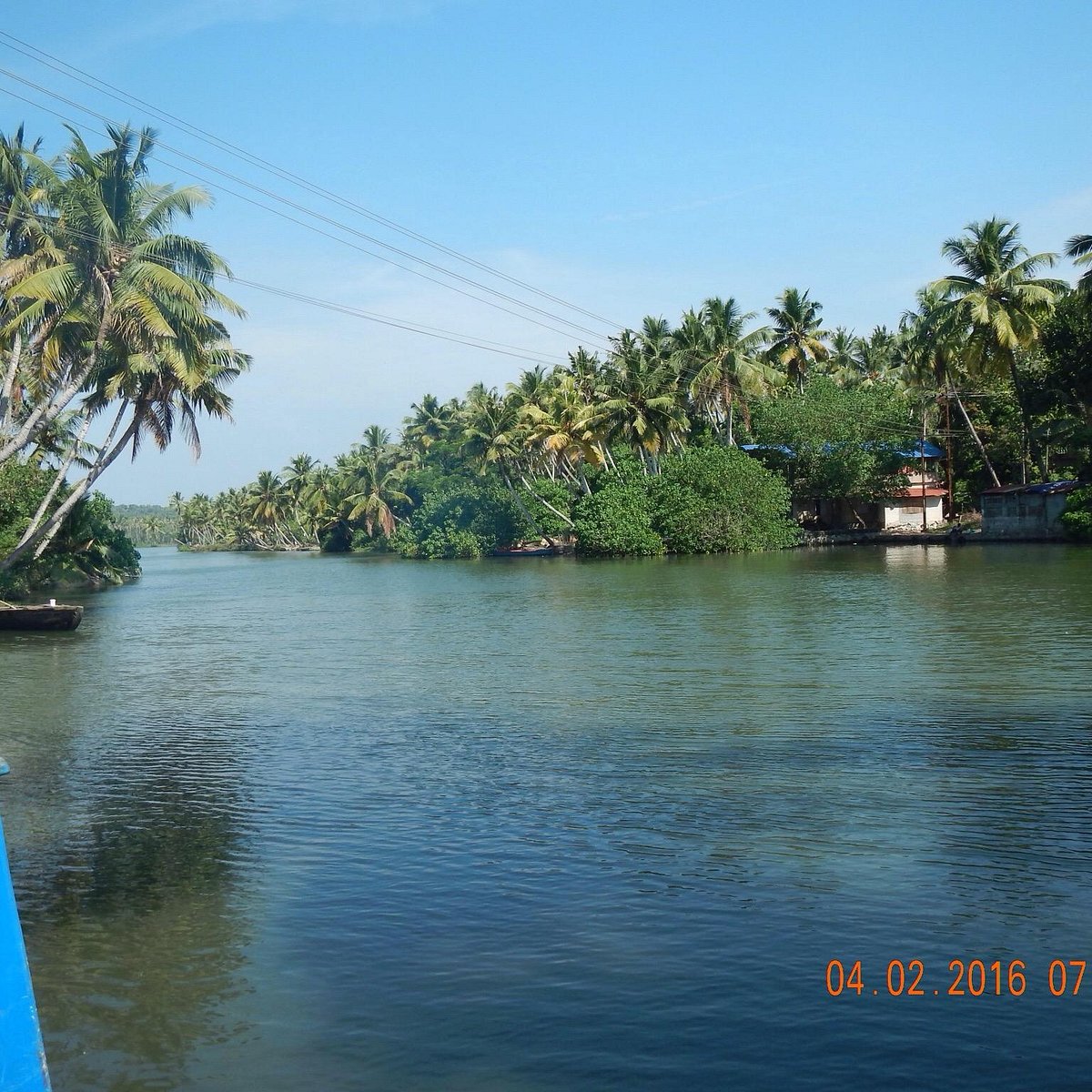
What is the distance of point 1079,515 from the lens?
54344 mm

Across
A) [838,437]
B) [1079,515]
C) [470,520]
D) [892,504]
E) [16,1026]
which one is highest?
[838,437]

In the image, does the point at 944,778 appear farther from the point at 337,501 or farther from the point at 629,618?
the point at 337,501

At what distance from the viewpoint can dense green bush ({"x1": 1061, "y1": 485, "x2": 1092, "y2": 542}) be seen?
177 ft

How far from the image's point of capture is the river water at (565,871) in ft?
20.3

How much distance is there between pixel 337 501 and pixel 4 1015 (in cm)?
11485

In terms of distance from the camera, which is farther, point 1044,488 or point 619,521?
point 619,521

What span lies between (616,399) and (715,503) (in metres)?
7.78

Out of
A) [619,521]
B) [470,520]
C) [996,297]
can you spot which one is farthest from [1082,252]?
[470,520]

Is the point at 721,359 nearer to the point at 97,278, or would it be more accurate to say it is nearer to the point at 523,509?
the point at 523,509

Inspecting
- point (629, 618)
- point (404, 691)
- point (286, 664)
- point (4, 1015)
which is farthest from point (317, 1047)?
point (629, 618)

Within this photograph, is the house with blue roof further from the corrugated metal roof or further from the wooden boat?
the wooden boat

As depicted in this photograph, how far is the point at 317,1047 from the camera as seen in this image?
625 cm
